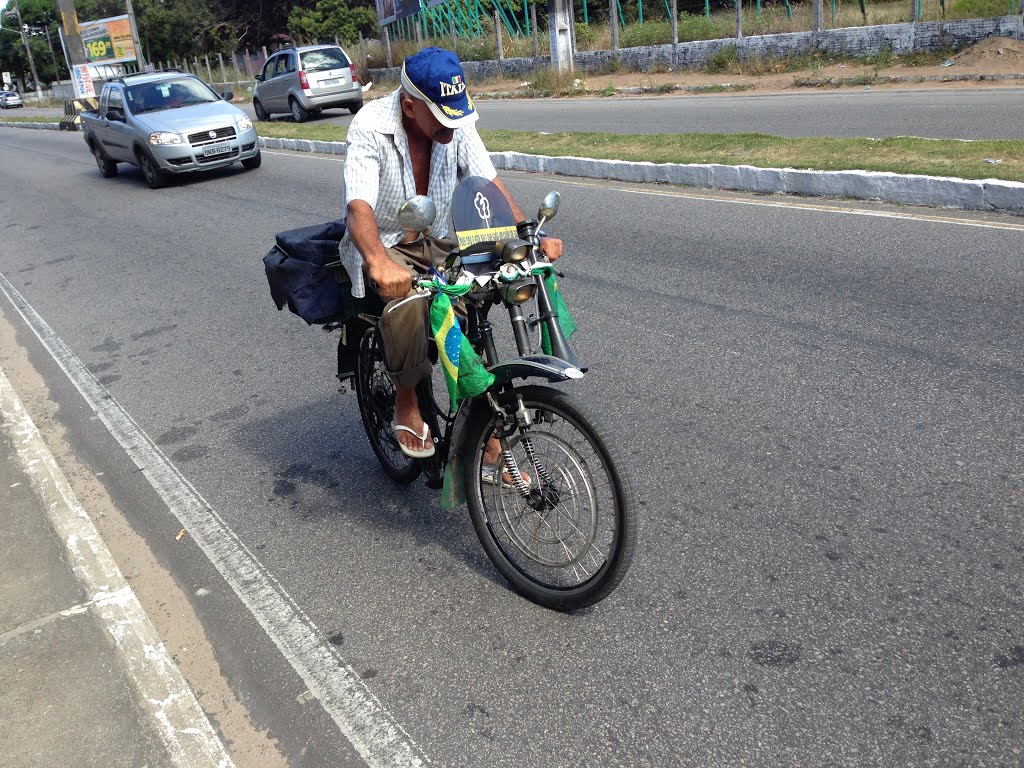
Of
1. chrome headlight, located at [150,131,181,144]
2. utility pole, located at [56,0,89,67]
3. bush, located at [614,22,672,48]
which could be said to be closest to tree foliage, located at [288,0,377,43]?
utility pole, located at [56,0,89,67]

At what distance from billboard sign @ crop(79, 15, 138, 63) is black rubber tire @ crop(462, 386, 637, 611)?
55.1m

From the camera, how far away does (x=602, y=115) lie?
1922cm

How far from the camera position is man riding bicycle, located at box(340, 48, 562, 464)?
3197 millimetres

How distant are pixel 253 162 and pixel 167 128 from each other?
5.06ft

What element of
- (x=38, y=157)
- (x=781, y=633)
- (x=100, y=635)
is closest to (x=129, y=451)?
(x=100, y=635)

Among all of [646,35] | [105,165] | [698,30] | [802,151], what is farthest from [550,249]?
[646,35]

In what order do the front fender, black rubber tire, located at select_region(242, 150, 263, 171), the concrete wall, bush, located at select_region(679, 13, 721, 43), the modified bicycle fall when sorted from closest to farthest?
the front fender → the modified bicycle → black rubber tire, located at select_region(242, 150, 263, 171) → the concrete wall → bush, located at select_region(679, 13, 721, 43)

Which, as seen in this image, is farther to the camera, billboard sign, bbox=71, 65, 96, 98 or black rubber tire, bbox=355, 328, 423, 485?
billboard sign, bbox=71, 65, 96, 98

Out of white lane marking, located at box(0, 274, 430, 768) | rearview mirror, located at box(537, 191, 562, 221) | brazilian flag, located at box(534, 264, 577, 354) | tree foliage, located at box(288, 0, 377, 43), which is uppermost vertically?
tree foliage, located at box(288, 0, 377, 43)

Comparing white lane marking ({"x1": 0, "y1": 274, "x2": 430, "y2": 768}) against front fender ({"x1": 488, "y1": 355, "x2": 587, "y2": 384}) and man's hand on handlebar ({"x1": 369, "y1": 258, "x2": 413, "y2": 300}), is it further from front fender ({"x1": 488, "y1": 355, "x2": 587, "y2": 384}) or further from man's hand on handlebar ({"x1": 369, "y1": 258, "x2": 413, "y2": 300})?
man's hand on handlebar ({"x1": 369, "y1": 258, "x2": 413, "y2": 300})

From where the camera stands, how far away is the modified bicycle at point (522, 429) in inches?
119

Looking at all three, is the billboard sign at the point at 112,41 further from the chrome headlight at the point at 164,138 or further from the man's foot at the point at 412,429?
the man's foot at the point at 412,429

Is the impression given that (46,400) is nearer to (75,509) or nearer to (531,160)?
(75,509)

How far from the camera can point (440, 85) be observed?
317cm
